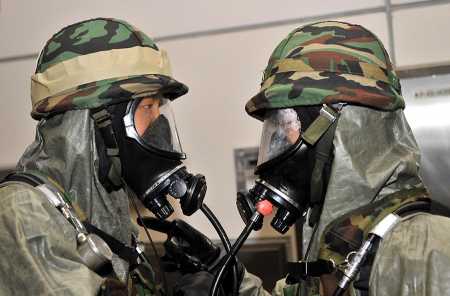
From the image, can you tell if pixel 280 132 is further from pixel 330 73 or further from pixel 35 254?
pixel 35 254

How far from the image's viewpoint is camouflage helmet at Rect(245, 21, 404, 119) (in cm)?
138

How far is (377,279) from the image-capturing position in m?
1.20

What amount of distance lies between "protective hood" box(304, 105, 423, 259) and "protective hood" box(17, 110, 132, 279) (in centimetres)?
61

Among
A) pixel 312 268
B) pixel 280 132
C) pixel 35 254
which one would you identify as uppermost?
pixel 280 132

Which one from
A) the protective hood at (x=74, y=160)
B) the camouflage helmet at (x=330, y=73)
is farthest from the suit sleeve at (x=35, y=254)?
the camouflage helmet at (x=330, y=73)

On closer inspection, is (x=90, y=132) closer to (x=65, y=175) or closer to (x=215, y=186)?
(x=65, y=175)

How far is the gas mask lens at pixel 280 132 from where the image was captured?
1466 millimetres

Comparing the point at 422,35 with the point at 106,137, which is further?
the point at 422,35

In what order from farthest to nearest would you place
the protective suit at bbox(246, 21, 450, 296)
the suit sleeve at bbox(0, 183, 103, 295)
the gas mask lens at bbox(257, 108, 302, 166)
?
the gas mask lens at bbox(257, 108, 302, 166), the protective suit at bbox(246, 21, 450, 296), the suit sleeve at bbox(0, 183, 103, 295)

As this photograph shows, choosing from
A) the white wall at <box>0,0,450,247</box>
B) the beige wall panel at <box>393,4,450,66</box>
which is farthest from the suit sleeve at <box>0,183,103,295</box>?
the beige wall panel at <box>393,4,450,66</box>

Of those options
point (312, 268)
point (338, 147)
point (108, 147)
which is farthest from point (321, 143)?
point (108, 147)

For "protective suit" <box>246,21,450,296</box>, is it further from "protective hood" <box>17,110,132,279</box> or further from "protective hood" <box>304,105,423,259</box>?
"protective hood" <box>17,110,132,279</box>

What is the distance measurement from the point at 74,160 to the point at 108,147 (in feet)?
0.34

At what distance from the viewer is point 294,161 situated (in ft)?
4.79
